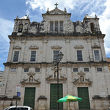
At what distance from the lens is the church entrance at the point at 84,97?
770 inches


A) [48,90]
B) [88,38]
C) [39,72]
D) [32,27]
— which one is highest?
[32,27]

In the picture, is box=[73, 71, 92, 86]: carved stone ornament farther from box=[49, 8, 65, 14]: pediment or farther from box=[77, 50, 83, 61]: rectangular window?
box=[49, 8, 65, 14]: pediment

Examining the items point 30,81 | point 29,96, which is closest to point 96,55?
point 30,81

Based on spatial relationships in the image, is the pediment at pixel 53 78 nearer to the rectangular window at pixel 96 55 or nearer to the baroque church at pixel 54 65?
the baroque church at pixel 54 65

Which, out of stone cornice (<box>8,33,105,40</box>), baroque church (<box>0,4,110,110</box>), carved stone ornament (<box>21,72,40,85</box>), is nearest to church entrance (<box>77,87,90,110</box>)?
baroque church (<box>0,4,110,110</box>)

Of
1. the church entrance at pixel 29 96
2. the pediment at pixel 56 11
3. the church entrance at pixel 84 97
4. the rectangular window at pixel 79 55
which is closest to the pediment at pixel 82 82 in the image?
the church entrance at pixel 84 97

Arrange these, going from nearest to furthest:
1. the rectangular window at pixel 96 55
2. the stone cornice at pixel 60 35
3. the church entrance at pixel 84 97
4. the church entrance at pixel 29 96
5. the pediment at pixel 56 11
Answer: the church entrance at pixel 84 97 → the church entrance at pixel 29 96 → the rectangular window at pixel 96 55 → the stone cornice at pixel 60 35 → the pediment at pixel 56 11

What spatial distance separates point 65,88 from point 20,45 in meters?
10.9

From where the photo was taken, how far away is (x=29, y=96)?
66.4 ft

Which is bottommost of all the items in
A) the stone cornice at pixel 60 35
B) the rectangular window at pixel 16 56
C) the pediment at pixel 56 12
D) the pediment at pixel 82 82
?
the pediment at pixel 82 82

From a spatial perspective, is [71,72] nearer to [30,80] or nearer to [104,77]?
[104,77]

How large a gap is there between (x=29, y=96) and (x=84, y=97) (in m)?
8.27

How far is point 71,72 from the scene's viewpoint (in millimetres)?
21500

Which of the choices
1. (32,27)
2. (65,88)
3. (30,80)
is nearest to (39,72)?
(30,80)
